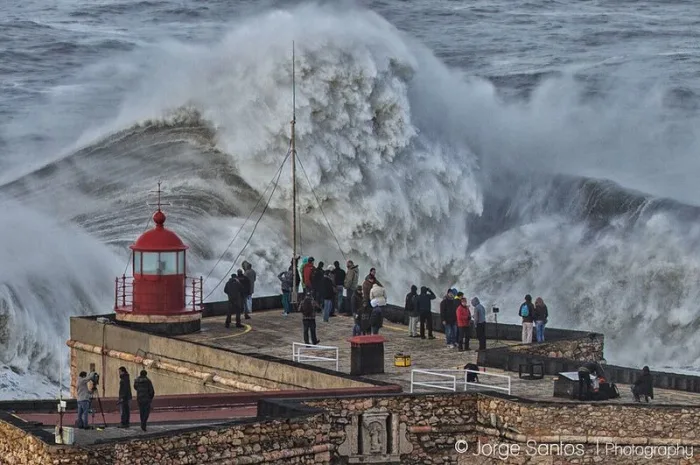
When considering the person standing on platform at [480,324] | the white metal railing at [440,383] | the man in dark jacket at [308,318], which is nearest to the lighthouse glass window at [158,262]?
the man in dark jacket at [308,318]

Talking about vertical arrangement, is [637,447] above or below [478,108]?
below

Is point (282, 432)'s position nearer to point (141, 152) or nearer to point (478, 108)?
point (141, 152)

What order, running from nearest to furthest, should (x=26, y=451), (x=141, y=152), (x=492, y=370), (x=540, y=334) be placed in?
(x=26, y=451), (x=492, y=370), (x=540, y=334), (x=141, y=152)

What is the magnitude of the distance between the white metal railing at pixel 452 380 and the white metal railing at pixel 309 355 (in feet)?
4.72

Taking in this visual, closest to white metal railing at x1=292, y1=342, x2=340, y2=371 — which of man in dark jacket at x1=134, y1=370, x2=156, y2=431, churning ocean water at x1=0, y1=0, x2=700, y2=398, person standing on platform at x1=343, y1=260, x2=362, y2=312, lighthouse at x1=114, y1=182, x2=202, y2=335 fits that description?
lighthouse at x1=114, y1=182, x2=202, y2=335

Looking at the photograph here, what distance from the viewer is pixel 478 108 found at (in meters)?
51.1

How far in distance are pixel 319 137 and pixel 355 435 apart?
20951mm

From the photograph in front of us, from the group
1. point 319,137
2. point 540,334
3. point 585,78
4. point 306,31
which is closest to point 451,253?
point 319,137

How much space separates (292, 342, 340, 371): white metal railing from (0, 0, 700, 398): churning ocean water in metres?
6.24

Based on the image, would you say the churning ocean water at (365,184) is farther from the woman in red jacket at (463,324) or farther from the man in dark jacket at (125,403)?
the man in dark jacket at (125,403)

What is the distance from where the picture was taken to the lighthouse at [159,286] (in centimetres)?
2820

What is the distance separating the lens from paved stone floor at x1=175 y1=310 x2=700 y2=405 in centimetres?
2359

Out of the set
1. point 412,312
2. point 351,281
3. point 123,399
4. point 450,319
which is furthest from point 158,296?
point 123,399

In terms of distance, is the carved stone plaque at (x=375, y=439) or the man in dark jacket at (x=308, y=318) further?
the man in dark jacket at (x=308, y=318)
